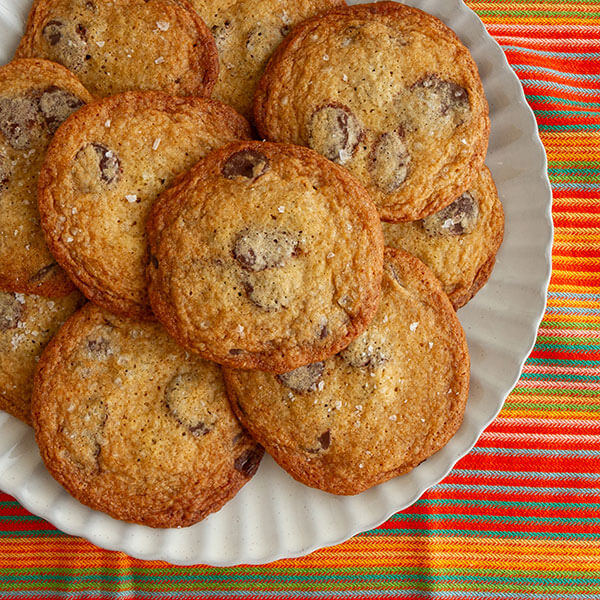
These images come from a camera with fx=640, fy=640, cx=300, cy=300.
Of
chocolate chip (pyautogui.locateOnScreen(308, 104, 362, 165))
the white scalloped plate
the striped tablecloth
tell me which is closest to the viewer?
chocolate chip (pyautogui.locateOnScreen(308, 104, 362, 165))

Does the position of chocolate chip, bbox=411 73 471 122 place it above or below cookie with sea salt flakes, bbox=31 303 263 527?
above

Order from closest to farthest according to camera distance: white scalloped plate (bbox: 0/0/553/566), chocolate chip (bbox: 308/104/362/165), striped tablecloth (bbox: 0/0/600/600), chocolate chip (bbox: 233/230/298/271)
→ chocolate chip (bbox: 233/230/298/271) < chocolate chip (bbox: 308/104/362/165) < white scalloped plate (bbox: 0/0/553/566) < striped tablecloth (bbox: 0/0/600/600)

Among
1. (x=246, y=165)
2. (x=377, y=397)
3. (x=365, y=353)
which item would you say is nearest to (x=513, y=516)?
(x=377, y=397)

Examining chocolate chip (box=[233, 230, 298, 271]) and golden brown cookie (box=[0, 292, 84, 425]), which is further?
golden brown cookie (box=[0, 292, 84, 425])

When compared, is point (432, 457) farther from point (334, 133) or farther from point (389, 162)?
point (334, 133)

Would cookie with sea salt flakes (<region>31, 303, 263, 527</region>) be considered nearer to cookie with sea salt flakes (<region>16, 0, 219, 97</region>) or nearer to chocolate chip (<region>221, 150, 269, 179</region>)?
chocolate chip (<region>221, 150, 269, 179</region>)

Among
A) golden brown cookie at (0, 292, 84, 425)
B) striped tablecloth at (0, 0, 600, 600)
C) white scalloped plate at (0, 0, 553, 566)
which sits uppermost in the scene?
golden brown cookie at (0, 292, 84, 425)

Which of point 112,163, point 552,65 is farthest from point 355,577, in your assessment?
point 552,65

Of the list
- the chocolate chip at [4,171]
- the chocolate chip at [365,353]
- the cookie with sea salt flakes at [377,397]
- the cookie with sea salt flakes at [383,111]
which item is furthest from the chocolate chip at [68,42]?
the chocolate chip at [365,353]

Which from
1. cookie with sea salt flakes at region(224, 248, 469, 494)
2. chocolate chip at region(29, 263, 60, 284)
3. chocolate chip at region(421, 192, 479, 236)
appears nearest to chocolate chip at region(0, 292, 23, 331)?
chocolate chip at region(29, 263, 60, 284)
